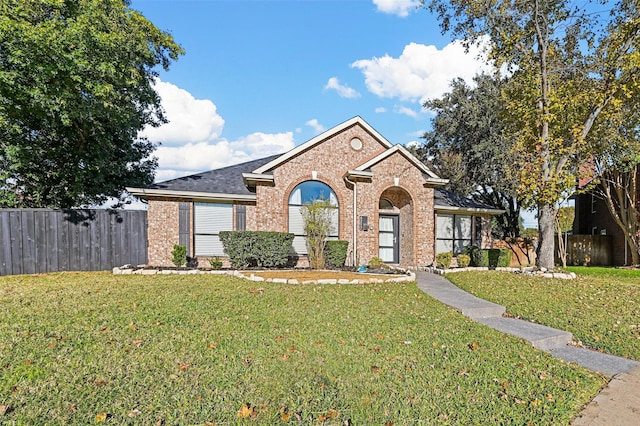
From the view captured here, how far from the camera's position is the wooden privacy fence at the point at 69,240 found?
36.3 feet

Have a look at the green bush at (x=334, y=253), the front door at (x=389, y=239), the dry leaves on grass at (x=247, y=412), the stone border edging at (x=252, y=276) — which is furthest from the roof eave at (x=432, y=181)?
the dry leaves on grass at (x=247, y=412)

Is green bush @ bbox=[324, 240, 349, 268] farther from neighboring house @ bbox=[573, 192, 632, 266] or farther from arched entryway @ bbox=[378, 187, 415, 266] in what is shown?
neighboring house @ bbox=[573, 192, 632, 266]

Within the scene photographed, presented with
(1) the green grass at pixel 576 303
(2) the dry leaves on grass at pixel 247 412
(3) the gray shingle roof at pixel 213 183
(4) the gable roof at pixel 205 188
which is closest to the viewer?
(2) the dry leaves on grass at pixel 247 412

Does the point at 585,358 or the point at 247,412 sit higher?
the point at 247,412

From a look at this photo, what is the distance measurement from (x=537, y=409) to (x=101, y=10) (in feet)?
48.5

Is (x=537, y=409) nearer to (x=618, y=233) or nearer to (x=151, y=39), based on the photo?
(x=151, y=39)

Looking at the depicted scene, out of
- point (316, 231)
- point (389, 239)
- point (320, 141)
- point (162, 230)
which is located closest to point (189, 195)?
point (162, 230)

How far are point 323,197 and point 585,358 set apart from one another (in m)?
10.2

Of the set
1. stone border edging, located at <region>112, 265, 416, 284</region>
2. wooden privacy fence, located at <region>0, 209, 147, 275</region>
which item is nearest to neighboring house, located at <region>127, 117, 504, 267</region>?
wooden privacy fence, located at <region>0, 209, 147, 275</region>

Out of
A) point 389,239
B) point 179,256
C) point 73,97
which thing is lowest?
point 179,256

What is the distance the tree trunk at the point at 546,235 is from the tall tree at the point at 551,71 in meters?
0.03

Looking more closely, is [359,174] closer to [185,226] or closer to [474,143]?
[185,226]

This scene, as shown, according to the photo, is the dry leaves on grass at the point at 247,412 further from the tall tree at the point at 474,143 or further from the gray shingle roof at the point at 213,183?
the tall tree at the point at 474,143

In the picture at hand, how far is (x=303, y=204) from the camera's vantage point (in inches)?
543
